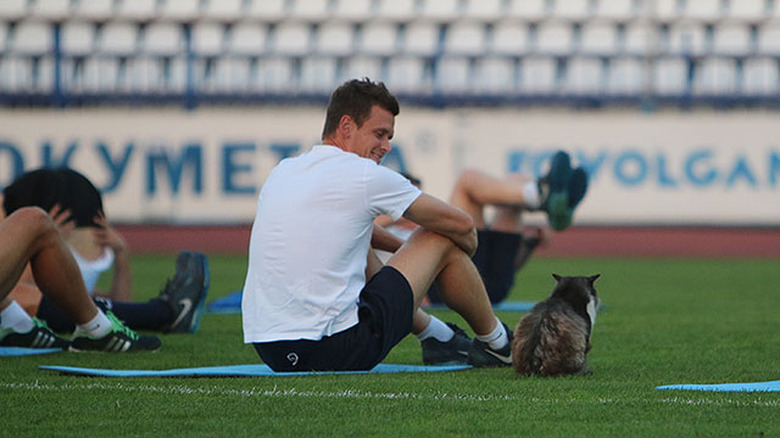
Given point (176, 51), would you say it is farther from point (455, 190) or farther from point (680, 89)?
point (455, 190)

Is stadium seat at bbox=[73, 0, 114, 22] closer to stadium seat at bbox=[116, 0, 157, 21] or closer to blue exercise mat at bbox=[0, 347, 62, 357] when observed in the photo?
stadium seat at bbox=[116, 0, 157, 21]

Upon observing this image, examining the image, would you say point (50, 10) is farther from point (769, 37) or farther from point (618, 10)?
point (769, 37)

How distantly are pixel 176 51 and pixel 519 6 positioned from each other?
20.9ft

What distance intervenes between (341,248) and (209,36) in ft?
57.7

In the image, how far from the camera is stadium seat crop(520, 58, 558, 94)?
63.1 feet

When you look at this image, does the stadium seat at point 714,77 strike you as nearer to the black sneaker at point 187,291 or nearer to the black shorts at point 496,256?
the black shorts at point 496,256

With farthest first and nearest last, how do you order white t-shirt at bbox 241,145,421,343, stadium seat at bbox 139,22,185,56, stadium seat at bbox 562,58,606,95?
stadium seat at bbox 139,22,185,56
stadium seat at bbox 562,58,606,95
white t-shirt at bbox 241,145,421,343

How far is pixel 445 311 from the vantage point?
794 cm

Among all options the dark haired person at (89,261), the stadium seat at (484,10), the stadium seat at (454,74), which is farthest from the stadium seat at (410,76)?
the dark haired person at (89,261)

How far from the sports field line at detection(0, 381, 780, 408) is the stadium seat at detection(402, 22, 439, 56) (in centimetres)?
1684

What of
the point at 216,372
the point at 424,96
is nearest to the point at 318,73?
the point at 424,96

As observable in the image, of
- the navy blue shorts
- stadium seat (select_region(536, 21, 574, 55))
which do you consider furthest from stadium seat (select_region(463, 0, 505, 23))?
the navy blue shorts

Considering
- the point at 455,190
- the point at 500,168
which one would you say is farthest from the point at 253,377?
the point at 500,168

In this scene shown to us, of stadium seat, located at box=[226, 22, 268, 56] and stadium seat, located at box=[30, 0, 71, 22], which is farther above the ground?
stadium seat, located at box=[30, 0, 71, 22]
